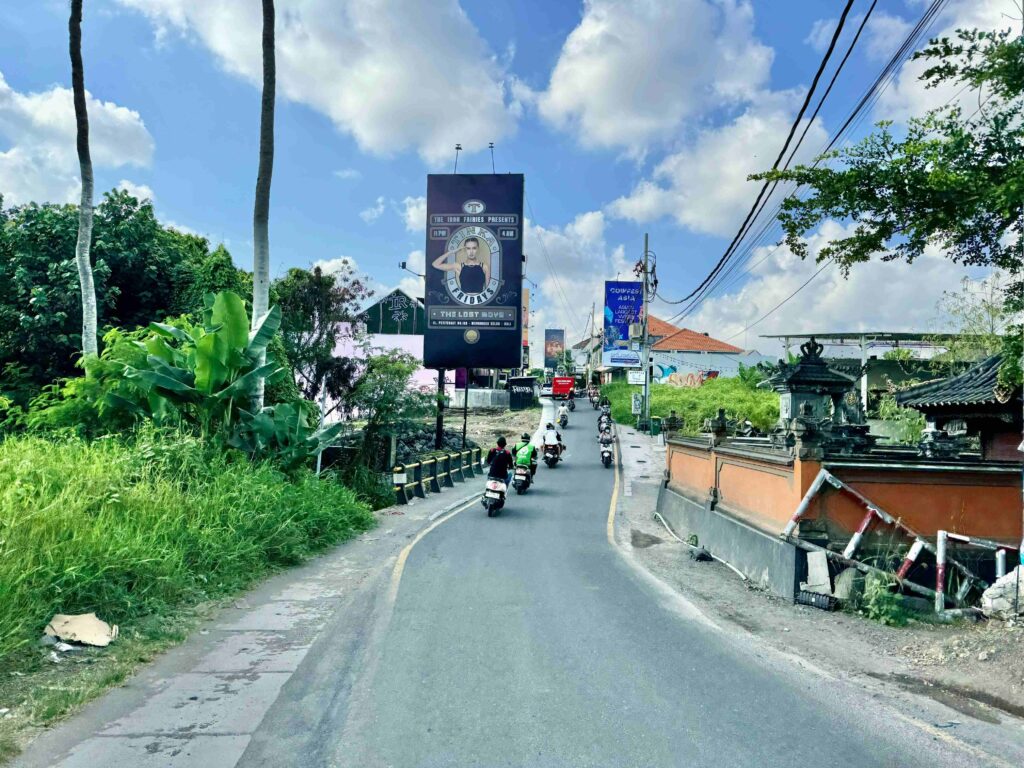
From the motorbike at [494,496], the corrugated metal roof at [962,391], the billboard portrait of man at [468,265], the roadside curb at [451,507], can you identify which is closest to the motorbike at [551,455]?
the billboard portrait of man at [468,265]

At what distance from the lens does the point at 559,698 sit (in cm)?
538

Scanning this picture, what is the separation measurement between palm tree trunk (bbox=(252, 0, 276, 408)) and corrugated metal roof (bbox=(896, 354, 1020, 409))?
12.5 metres

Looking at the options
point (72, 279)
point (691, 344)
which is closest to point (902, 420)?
point (72, 279)

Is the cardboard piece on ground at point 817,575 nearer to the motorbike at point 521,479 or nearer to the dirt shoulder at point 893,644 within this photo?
the dirt shoulder at point 893,644

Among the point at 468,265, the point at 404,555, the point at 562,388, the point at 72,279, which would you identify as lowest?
the point at 404,555

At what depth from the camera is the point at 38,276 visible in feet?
71.8

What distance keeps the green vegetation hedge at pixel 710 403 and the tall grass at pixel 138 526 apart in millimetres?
28828

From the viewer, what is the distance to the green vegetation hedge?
42.9 metres

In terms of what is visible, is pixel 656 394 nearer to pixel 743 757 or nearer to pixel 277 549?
pixel 277 549

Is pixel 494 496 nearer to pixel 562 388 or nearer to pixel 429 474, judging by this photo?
pixel 429 474

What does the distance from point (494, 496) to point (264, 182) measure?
812cm

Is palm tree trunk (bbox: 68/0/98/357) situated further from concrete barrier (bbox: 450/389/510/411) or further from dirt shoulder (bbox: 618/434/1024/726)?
concrete barrier (bbox: 450/389/510/411)

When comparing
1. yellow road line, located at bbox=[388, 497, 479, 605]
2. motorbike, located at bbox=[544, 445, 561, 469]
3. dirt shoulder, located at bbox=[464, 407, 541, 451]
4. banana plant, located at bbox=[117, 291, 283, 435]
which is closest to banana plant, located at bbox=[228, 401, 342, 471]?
banana plant, located at bbox=[117, 291, 283, 435]

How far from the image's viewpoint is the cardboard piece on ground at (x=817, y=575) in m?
8.95
